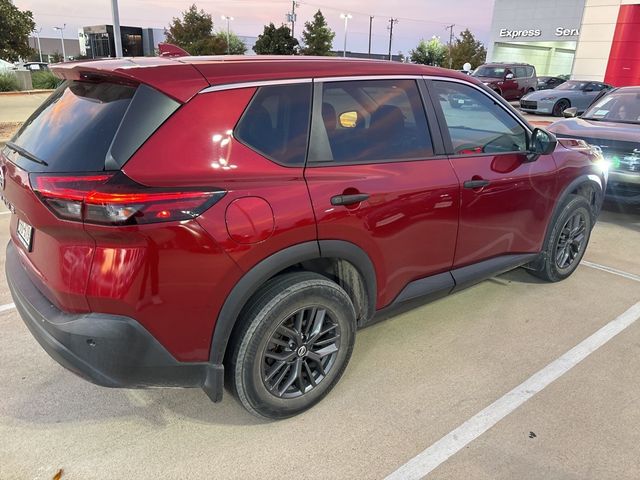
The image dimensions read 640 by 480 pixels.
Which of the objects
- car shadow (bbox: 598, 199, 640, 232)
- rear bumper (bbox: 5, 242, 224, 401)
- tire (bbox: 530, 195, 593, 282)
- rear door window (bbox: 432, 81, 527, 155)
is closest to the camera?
rear bumper (bbox: 5, 242, 224, 401)

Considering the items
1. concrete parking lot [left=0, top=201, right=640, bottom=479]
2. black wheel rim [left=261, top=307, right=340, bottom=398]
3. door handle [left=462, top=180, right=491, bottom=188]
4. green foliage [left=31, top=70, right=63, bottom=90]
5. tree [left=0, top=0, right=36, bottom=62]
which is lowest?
concrete parking lot [left=0, top=201, right=640, bottom=479]

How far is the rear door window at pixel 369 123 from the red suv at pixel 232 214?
0.01 meters

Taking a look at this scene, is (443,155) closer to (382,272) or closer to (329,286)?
(382,272)

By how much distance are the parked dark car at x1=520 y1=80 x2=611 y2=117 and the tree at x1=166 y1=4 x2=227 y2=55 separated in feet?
97.3

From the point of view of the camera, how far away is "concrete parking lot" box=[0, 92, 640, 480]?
241 centimetres

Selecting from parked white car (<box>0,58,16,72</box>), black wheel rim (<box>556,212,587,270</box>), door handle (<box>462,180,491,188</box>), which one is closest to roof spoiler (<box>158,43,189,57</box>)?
door handle (<box>462,180,491,188</box>)

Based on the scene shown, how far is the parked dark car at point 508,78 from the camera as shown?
2262 centimetres

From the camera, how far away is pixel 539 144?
149 inches

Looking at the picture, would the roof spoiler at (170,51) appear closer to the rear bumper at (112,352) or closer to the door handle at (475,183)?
the rear bumper at (112,352)

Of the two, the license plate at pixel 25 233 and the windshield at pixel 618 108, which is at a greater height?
the windshield at pixel 618 108

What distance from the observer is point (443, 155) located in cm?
316

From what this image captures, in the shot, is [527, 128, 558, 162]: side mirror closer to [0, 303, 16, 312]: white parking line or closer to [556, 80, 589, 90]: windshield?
[0, 303, 16, 312]: white parking line

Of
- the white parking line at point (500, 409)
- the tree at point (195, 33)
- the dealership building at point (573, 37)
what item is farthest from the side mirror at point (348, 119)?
the tree at point (195, 33)

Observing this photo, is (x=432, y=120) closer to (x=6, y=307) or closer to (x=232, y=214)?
(x=232, y=214)
